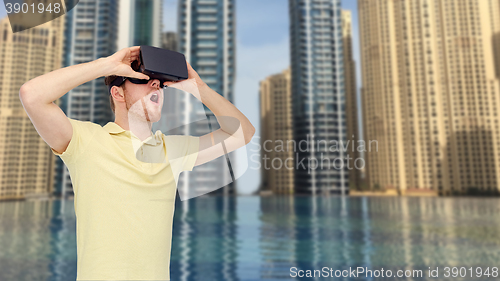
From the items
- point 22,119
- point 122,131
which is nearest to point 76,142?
point 122,131

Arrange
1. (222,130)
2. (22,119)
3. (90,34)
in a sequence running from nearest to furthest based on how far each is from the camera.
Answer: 1. (222,130)
2. (90,34)
3. (22,119)

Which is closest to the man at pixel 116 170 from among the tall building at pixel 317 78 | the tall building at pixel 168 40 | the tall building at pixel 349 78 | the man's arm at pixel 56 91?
the man's arm at pixel 56 91

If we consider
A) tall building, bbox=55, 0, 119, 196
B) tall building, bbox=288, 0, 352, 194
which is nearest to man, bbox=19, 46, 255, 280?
tall building, bbox=55, 0, 119, 196

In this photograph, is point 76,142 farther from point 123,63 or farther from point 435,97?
point 435,97

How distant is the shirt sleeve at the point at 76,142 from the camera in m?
0.67

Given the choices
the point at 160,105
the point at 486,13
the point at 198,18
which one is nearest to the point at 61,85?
the point at 160,105

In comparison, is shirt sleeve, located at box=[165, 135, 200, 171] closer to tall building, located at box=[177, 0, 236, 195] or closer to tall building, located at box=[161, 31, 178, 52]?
tall building, located at box=[177, 0, 236, 195]

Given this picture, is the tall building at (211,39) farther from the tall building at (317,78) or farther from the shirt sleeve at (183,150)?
the shirt sleeve at (183,150)

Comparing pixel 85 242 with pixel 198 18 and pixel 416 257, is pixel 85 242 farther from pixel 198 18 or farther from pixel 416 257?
pixel 198 18

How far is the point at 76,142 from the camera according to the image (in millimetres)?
→ 675

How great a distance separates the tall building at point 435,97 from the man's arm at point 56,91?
61658 mm

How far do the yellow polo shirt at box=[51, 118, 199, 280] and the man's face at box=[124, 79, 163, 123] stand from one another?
54mm

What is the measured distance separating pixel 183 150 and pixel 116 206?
0.21 m

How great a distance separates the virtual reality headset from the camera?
68 cm
